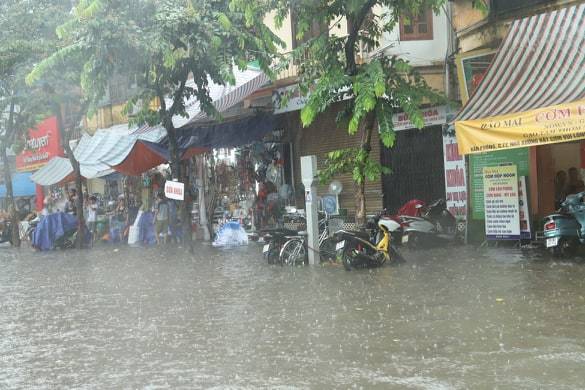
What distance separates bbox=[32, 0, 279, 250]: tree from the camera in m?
14.6

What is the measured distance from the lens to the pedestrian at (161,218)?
69.1ft

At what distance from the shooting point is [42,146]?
3434 centimetres

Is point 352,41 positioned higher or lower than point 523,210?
Result: higher

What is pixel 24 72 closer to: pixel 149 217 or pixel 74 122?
pixel 74 122

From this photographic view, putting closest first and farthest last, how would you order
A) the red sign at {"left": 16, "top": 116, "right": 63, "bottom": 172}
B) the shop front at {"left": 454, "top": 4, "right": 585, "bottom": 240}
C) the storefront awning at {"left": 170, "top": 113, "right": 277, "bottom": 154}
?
the shop front at {"left": 454, "top": 4, "right": 585, "bottom": 240}
the storefront awning at {"left": 170, "top": 113, "right": 277, "bottom": 154}
the red sign at {"left": 16, "top": 116, "right": 63, "bottom": 172}

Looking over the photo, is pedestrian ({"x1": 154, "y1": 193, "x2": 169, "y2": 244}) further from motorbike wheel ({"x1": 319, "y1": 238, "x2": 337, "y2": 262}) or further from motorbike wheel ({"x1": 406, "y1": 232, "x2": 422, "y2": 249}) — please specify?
motorbike wheel ({"x1": 319, "y1": 238, "x2": 337, "y2": 262})

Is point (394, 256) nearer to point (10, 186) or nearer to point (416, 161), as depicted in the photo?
point (416, 161)

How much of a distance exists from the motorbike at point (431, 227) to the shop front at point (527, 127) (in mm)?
625

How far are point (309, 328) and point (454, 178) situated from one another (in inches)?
383

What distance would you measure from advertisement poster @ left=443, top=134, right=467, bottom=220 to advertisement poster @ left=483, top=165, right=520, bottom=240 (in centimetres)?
224

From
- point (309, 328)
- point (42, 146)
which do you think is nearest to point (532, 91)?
point (309, 328)

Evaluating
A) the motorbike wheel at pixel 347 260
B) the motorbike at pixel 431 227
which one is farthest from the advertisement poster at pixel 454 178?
the motorbike wheel at pixel 347 260

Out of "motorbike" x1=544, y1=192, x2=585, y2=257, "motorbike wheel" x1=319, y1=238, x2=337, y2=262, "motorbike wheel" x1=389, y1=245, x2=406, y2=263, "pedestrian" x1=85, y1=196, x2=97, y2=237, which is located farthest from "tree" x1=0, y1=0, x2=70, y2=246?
"motorbike" x1=544, y1=192, x2=585, y2=257

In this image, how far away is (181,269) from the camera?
45.2 feet
